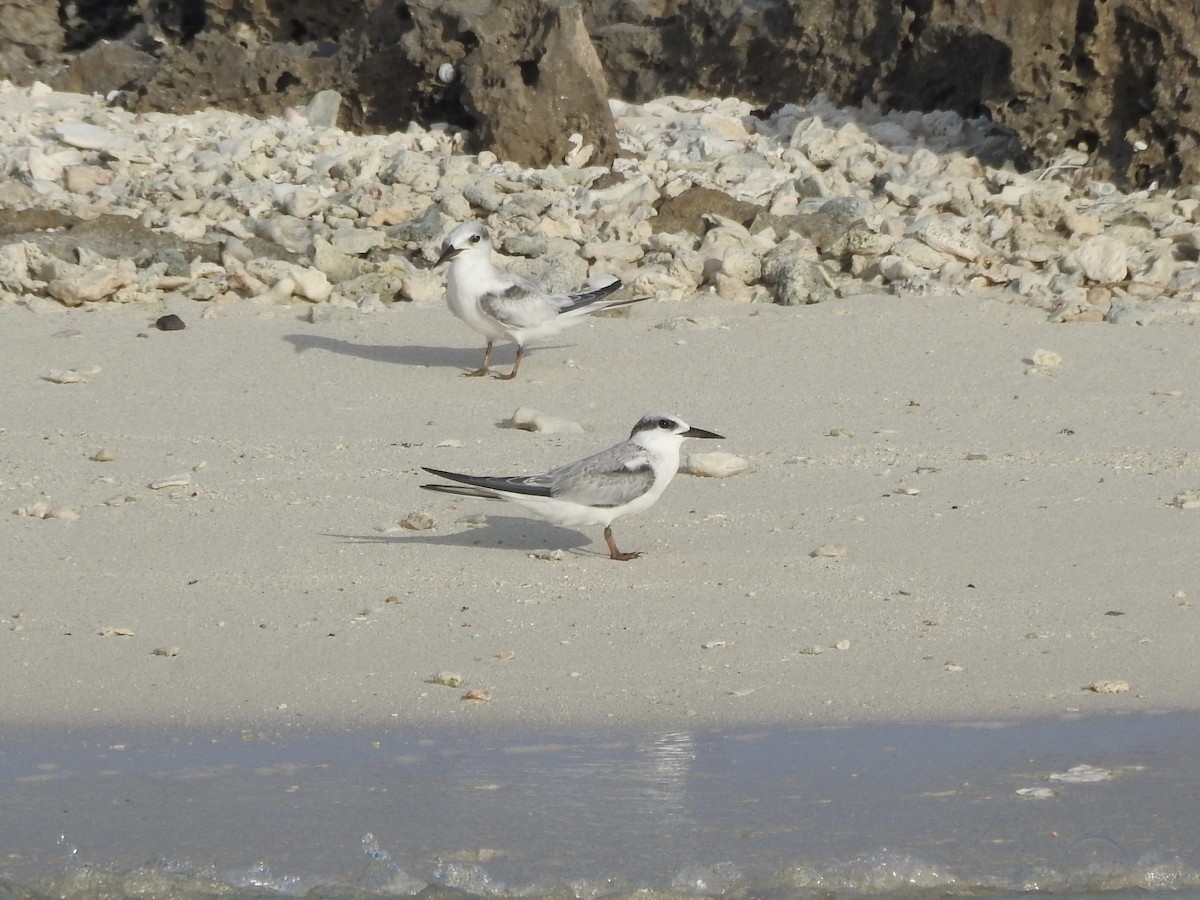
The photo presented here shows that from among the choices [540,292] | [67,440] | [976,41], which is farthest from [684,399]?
[976,41]

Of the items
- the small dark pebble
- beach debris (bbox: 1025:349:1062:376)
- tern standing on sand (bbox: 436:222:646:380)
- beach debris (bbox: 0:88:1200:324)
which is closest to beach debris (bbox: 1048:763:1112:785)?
beach debris (bbox: 1025:349:1062:376)

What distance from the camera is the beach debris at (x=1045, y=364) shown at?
735 centimetres

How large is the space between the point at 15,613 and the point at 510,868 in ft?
6.73

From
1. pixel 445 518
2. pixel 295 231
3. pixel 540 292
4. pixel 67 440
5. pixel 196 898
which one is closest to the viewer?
pixel 196 898

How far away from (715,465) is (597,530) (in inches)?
20.7

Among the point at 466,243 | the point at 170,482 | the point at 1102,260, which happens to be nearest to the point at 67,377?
the point at 170,482

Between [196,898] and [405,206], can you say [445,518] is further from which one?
[405,206]

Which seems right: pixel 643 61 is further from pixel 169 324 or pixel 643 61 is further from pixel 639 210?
pixel 169 324

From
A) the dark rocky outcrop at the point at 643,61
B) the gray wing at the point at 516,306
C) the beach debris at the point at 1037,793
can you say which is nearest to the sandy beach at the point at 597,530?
the gray wing at the point at 516,306

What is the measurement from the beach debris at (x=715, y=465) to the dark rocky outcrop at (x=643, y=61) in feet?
16.7

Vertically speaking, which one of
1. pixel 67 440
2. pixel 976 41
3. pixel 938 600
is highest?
pixel 976 41

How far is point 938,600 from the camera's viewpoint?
480cm

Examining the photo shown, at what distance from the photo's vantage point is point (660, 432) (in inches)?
216

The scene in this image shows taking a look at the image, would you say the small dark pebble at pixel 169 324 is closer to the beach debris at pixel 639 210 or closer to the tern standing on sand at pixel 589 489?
the beach debris at pixel 639 210
